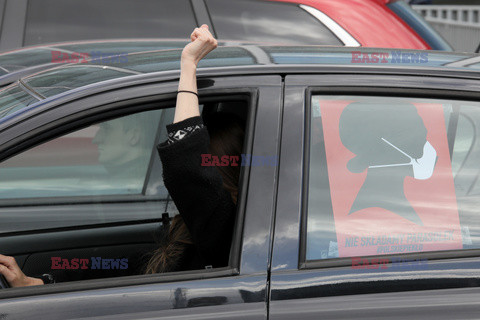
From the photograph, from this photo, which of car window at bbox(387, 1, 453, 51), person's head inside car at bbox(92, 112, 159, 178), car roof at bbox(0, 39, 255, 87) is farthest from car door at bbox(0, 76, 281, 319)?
car window at bbox(387, 1, 453, 51)

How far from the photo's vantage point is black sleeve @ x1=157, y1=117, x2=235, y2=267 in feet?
6.16

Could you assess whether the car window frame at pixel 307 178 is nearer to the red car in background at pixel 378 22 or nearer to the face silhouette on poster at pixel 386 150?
the face silhouette on poster at pixel 386 150

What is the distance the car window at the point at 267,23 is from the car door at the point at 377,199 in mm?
2405

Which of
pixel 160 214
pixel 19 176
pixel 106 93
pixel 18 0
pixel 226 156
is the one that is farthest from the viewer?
pixel 18 0

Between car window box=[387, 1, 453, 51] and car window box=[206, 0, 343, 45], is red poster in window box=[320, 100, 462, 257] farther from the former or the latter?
car window box=[387, 1, 453, 51]

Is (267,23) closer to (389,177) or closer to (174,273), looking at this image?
(389,177)

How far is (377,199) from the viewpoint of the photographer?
72.9 inches

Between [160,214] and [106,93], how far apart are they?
1261mm

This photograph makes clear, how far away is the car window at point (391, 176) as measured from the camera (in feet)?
5.99

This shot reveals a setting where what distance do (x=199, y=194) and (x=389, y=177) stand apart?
483 millimetres

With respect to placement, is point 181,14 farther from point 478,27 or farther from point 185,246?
point 478,27

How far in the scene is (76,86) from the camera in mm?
→ 1987

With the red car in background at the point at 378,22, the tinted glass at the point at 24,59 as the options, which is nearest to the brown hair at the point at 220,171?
the tinted glass at the point at 24,59

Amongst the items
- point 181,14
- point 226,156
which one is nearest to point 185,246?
point 226,156
